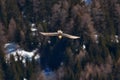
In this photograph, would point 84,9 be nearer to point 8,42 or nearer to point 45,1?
point 45,1

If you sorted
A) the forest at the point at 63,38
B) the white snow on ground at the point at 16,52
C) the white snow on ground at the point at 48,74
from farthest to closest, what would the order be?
the white snow on ground at the point at 16,52 < the forest at the point at 63,38 < the white snow on ground at the point at 48,74

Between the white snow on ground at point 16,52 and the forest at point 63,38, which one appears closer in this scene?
the forest at point 63,38

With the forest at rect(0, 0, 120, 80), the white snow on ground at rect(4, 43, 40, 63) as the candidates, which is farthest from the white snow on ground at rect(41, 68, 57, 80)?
the white snow on ground at rect(4, 43, 40, 63)

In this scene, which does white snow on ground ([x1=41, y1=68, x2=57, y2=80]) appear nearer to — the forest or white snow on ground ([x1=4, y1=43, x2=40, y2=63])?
the forest

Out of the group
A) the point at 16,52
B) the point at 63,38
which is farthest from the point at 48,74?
the point at 63,38

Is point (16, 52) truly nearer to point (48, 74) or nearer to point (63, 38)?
point (48, 74)

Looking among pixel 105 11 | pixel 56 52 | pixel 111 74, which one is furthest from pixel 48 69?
pixel 105 11

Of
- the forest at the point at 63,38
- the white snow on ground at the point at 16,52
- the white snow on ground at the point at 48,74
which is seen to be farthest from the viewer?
the white snow on ground at the point at 16,52

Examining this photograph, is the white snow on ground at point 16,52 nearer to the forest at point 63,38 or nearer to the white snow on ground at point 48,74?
the forest at point 63,38

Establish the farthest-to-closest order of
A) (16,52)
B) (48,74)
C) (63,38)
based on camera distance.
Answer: (63,38), (16,52), (48,74)

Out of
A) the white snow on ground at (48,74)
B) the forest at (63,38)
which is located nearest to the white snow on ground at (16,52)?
the forest at (63,38)
